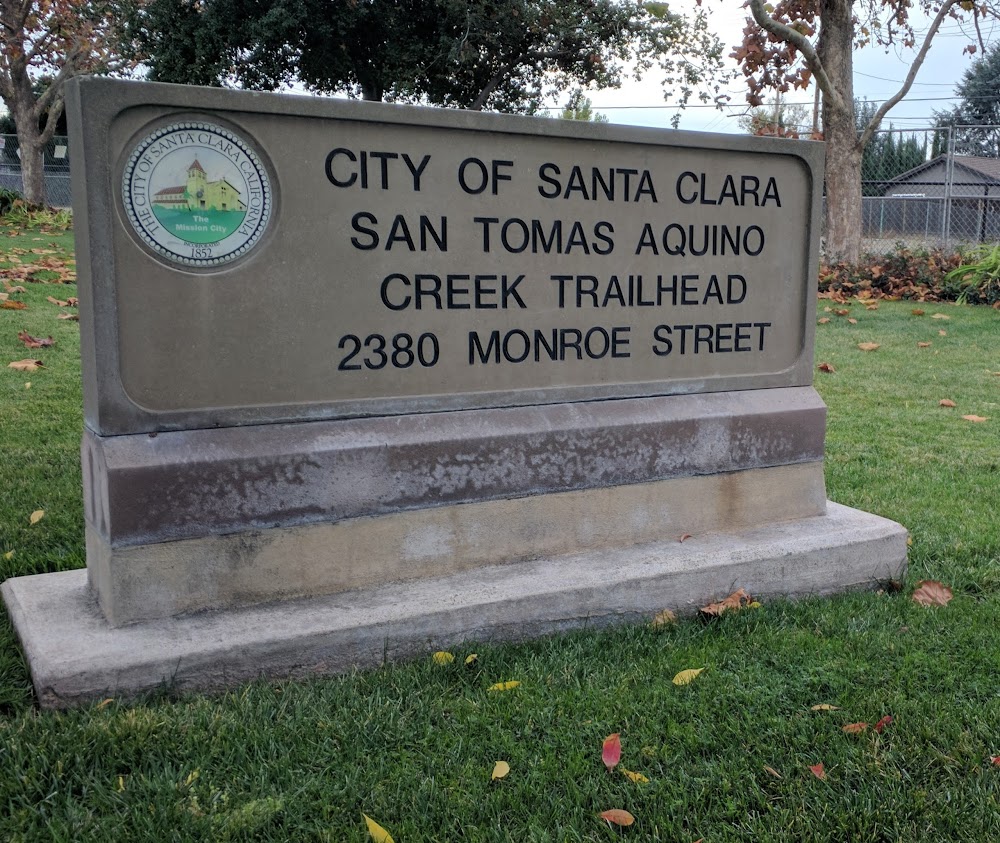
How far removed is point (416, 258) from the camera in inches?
124

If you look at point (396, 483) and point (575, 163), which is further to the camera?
point (575, 163)

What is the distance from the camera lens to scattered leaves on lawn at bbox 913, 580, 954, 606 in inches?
138

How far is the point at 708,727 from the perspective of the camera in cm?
262

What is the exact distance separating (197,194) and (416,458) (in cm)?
102

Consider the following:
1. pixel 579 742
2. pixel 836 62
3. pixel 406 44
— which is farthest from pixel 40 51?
pixel 579 742

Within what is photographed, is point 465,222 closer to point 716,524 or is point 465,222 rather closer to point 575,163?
point 575,163

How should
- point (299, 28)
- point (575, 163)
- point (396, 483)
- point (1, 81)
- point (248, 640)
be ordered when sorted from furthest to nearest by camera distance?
1. point (1, 81)
2. point (299, 28)
3. point (575, 163)
4. point (396, 483)
5. point (248, 640)

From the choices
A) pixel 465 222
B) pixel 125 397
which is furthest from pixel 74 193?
pixel 465 222

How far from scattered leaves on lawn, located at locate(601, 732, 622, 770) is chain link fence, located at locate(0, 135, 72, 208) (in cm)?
3473

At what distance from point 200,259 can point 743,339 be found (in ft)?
6.71

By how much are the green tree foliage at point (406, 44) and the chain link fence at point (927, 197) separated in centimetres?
639

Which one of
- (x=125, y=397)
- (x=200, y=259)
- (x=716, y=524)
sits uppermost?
(x=200, y=259)

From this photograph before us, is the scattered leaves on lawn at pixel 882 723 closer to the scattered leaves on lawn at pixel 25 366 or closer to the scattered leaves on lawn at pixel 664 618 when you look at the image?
the scattered leaves on lawn at pixel 664 618

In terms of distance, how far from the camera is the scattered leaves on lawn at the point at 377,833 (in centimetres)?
213
